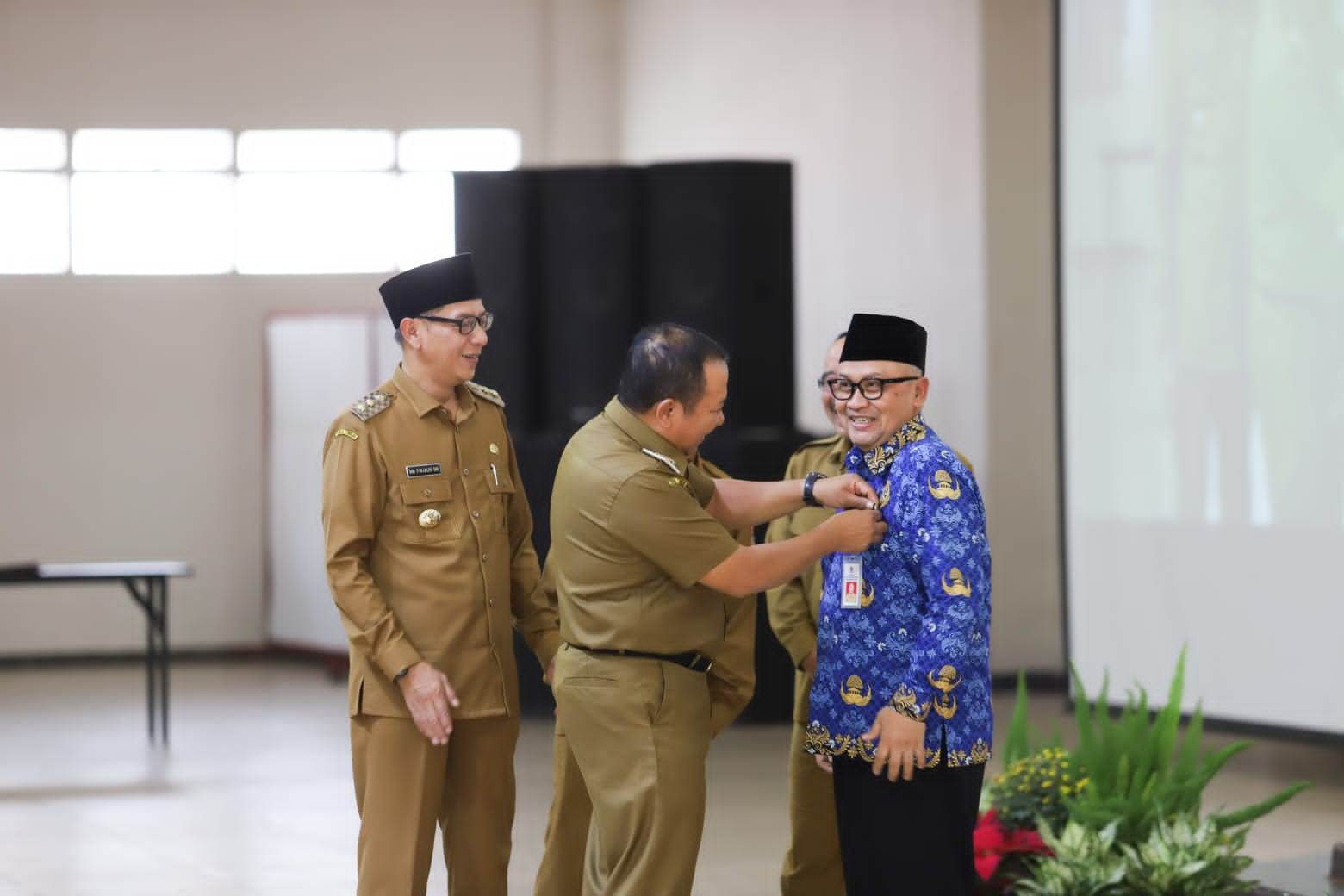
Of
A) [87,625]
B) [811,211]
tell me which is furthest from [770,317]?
[87,625]

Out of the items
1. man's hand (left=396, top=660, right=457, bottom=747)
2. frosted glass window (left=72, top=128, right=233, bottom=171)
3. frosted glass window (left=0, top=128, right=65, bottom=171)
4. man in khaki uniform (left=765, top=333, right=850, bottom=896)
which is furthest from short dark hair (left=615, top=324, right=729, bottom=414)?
frosted glass window (left=0, top=128, right=65, bottom=171)

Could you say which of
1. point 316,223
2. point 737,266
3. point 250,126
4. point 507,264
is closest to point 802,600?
point 737,266

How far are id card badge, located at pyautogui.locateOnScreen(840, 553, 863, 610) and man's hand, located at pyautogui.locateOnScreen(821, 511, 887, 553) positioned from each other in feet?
0.19

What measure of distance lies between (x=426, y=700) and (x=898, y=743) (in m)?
1.00

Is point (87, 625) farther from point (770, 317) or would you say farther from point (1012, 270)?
point (1012, 270)

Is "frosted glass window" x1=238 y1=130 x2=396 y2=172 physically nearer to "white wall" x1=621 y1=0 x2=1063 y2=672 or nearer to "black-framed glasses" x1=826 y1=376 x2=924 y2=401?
"white wall" x1=621 y1=0 x2=1063 y2=672

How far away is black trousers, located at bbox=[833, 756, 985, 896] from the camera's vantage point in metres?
3.02

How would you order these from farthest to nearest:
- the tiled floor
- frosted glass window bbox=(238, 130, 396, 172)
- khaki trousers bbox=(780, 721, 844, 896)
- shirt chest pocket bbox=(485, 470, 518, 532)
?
frosted glass window bbox=(238, 130, 396, 172) < the tiled floor < khaki trousers bbox=(780, 721, 844, 896) < shirt chest pocket bbox=(485, 470, 518, 532)

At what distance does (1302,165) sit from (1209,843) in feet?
13.1

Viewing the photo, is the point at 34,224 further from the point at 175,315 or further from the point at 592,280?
the point at 592,280

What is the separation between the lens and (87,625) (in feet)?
34.7

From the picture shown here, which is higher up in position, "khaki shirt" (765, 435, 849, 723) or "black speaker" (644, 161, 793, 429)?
"black speaker" (644, 161, 793, 429)

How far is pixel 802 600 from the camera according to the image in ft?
13.8

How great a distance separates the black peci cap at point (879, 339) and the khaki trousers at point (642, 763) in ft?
2.35
